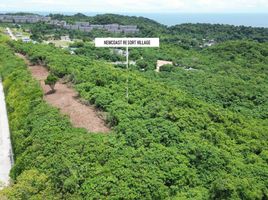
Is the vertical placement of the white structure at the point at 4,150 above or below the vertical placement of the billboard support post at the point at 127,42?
below

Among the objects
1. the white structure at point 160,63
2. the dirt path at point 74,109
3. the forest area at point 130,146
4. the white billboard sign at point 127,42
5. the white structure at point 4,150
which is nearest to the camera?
the forest area at point 130,146

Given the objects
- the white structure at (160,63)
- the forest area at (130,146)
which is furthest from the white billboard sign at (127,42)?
the white structure at (160,63)

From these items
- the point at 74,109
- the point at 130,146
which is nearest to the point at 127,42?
the point at 130,146

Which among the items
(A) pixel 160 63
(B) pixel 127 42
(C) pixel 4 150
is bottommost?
(C) pixel 4 150

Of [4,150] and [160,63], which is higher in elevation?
[160,63]

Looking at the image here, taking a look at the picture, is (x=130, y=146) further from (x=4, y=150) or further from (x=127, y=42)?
(x=4, y=150)

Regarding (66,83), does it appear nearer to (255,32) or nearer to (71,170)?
(71,170)

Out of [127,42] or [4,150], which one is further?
[4,150]

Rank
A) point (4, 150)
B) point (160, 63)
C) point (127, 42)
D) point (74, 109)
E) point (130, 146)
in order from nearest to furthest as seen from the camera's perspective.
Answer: point (130, 146)
point (127, 42)
point (74, 109)
point (4, 150)
point (160, 63)

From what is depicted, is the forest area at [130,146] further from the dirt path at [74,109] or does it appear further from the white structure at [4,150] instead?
the white structure at [4,150]

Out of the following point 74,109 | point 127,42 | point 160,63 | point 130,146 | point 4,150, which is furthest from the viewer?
point 160,63
